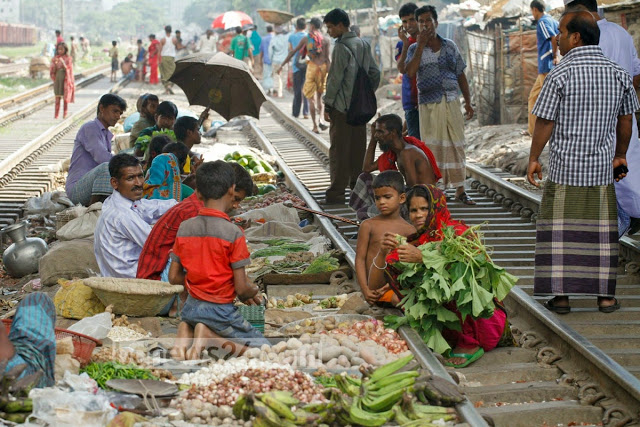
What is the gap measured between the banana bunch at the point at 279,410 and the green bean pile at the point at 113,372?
2.53ft

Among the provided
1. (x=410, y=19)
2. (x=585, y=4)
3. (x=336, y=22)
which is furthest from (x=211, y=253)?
(x=336, y=22)

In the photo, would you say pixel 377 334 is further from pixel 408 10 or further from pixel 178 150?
pixel 408 10

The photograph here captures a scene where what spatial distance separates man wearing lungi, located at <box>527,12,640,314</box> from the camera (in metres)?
6.67

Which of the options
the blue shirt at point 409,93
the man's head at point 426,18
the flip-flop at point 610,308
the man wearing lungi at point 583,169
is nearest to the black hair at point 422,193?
the man wearing lungi at point 583,169

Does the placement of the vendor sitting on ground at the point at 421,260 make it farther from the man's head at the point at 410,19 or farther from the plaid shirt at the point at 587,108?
the man's head at the point at 410,19

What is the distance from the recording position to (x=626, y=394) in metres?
5.16

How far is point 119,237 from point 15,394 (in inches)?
122

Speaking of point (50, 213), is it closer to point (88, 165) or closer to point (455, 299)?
point (88, 165)

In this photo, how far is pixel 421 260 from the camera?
239 inches

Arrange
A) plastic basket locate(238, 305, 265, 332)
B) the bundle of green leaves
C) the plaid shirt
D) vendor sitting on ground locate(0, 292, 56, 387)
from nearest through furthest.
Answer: vendor sitting on ground locate(0, 292, 56, 387) < the bundle of green leaves < plastic basket locate(238, 305, 265, 332) < the plaid shirt

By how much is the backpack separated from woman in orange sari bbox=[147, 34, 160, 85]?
25608 millimetres

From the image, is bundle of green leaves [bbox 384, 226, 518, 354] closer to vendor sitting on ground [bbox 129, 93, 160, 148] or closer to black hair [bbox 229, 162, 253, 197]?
black hair [bbox 229, 162, 253, 197]

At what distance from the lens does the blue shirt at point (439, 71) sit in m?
10.6

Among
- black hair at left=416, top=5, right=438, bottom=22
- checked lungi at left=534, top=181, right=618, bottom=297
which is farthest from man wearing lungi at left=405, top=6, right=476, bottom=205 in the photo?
checked lungi at left=534, top=181, right=618, bottom=297
